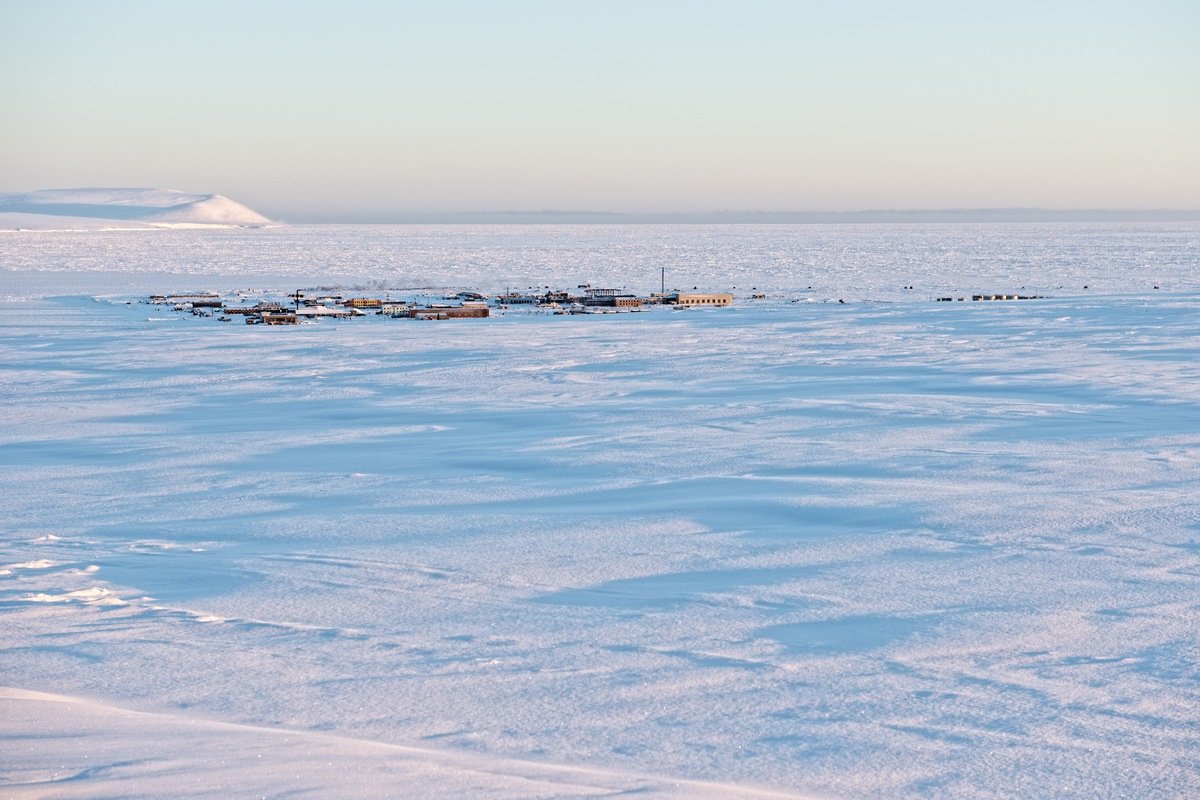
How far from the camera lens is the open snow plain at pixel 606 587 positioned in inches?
195

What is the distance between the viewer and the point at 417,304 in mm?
37625

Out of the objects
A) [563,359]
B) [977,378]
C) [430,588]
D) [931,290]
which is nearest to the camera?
[430,588]

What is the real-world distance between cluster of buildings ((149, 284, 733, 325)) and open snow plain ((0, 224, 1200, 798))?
608 inches

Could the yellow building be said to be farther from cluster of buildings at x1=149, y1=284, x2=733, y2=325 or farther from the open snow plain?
the open snow plain

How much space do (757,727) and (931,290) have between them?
39.1 metres

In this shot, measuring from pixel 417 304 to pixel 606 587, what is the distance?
31.0 meters

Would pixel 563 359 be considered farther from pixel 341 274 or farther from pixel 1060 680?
pixel 341 274

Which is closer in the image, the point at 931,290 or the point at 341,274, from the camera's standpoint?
the point at 931,290

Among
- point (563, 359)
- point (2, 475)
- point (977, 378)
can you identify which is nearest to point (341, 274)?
point (563, 359)

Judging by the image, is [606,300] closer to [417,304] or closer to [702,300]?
[702,300]

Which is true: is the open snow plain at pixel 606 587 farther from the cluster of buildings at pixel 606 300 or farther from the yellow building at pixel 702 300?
the yellow building at pixel 702 300

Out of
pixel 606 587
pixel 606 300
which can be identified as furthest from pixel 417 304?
pixel 606 587

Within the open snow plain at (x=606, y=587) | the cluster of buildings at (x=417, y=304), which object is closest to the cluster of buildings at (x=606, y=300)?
the cluster of buildings at (x=417, y=304)

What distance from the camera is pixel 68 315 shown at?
3225cm
